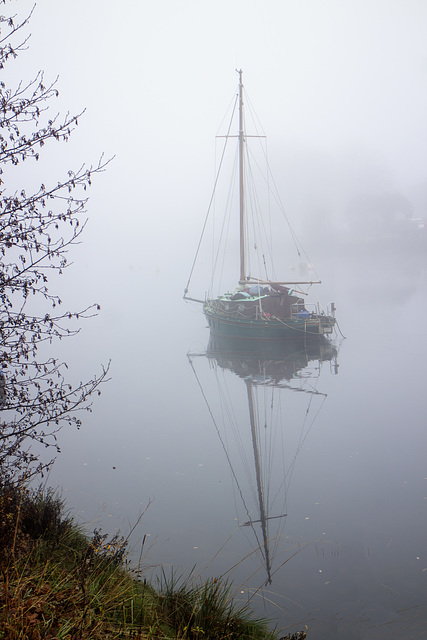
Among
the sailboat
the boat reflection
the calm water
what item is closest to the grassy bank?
the calm water

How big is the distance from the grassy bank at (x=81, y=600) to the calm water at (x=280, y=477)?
0.62 meters

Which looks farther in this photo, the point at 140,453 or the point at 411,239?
the point at 411,239

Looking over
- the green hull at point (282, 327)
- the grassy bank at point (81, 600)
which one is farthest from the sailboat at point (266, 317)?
the grassy bank at point (81, 600)

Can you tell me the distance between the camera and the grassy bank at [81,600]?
3148 millimetres

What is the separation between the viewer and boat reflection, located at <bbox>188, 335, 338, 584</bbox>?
902cm

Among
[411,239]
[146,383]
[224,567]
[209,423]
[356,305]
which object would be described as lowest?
[224,567]

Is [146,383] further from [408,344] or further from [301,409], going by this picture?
[408,344]

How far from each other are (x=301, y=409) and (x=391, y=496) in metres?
6.26

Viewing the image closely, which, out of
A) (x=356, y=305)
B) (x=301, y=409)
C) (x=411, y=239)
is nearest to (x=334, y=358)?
(x=301, y=409)

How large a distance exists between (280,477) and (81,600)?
765 centimetres

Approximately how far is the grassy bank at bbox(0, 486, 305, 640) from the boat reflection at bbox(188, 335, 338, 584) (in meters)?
2.63

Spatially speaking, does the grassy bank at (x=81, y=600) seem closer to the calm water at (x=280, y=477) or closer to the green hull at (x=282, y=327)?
the calm water at (x=280, y=477)

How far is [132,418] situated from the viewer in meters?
15.0

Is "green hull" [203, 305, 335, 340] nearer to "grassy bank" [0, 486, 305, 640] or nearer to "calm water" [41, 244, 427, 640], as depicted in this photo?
"calm water" [41, 244, 427, 640]
